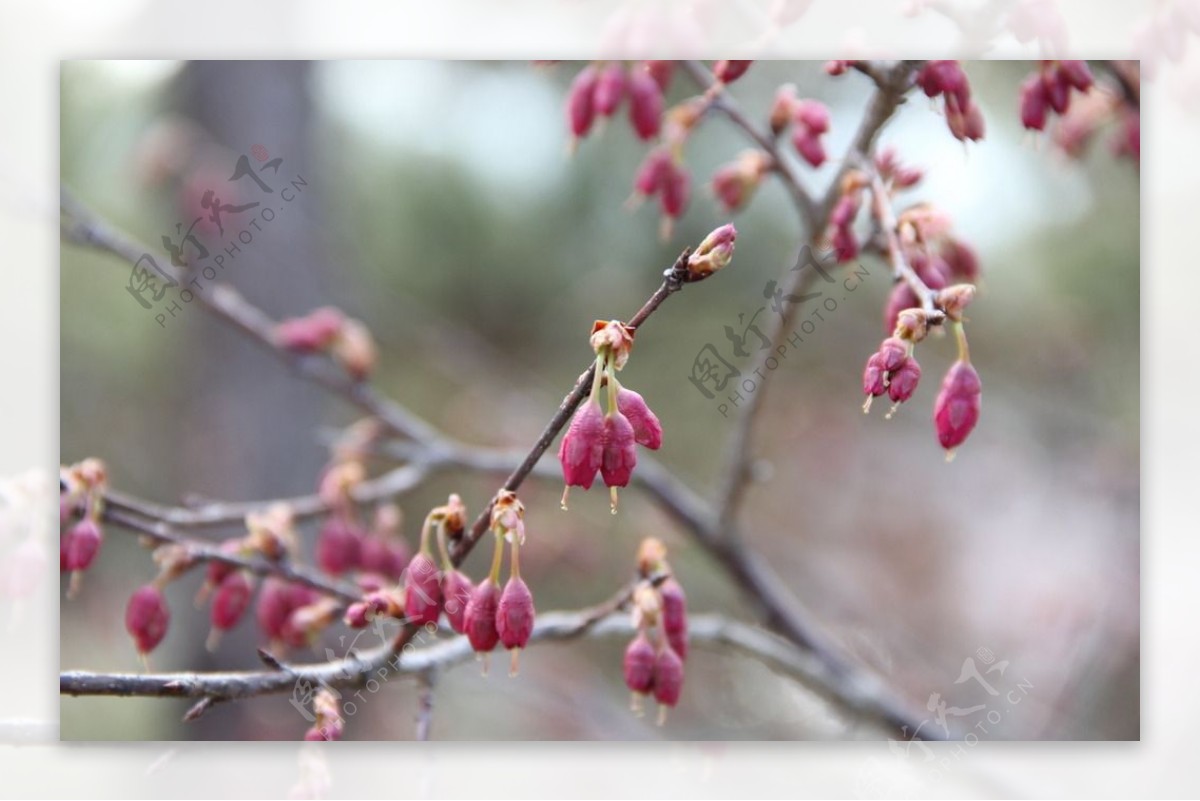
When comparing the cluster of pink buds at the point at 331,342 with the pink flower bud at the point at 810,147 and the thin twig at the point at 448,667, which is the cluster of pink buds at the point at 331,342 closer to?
the thin twig at the point at 448,667

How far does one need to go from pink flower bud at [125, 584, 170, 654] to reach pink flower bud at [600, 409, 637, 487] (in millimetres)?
487

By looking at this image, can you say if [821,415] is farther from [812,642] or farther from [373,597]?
[373,597]

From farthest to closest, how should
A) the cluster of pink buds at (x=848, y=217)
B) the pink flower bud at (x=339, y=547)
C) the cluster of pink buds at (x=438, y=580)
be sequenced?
the pink flower bud at (x=339, y=547) → the cluster of pink buds at (x=848, y=217) → the cluster of pink buds at (x=438, y=580)

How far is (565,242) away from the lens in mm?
3102

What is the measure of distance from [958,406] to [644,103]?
412 millimetres

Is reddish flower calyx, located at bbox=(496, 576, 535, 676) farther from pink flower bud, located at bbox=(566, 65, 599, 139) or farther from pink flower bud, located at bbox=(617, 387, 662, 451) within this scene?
pink flower bud, located at bbox=(566, 65, 599, 139)

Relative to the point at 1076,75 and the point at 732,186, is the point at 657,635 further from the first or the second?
the point at 1076,75

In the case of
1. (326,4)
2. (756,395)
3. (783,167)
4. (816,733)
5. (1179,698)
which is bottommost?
(816,733)

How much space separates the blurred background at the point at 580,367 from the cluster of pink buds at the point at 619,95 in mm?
354

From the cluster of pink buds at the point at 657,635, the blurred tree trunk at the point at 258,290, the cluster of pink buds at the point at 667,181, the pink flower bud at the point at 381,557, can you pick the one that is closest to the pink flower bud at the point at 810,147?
the cluster of pink buds at the point at 667,181

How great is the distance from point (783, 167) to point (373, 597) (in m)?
0.53

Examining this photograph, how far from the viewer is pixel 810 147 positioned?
966mm

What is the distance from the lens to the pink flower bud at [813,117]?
0.96 m

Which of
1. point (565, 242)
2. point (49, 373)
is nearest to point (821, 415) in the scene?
point (565, 242)
